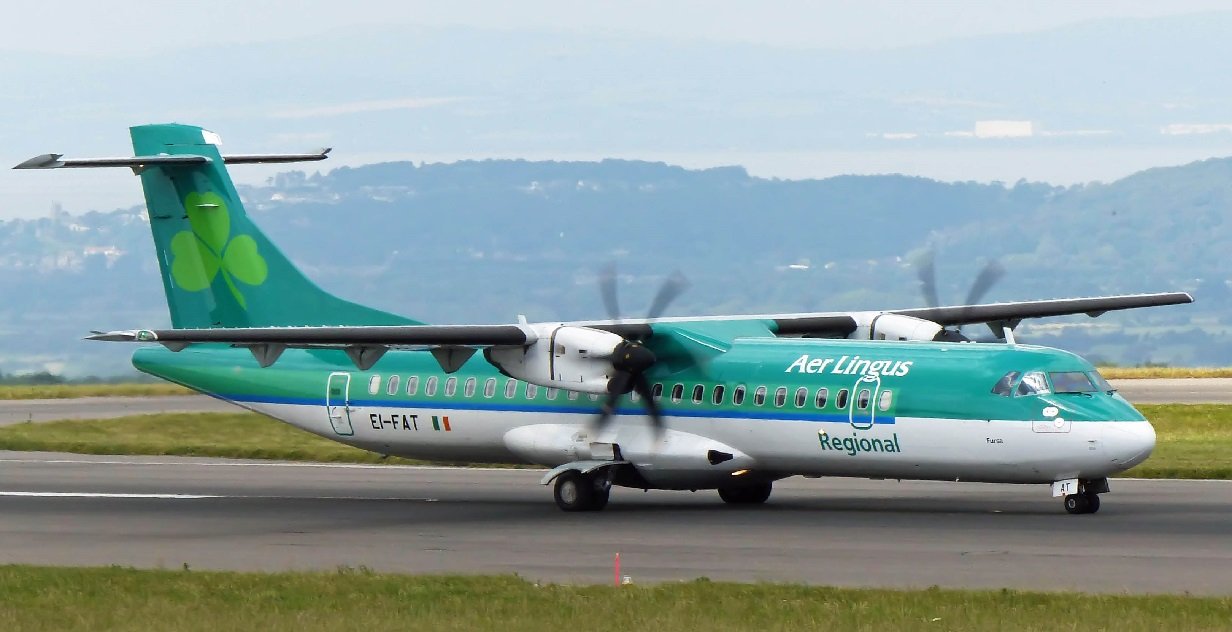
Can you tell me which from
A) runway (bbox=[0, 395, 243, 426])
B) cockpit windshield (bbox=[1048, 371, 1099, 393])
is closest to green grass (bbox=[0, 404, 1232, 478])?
runway (bbox=[0, 395, 243, 426])

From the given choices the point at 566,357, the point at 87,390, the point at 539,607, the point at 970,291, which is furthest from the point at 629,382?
the point at 87,390

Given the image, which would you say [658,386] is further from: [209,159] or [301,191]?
[301,191]

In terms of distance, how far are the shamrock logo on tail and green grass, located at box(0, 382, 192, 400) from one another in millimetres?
21756

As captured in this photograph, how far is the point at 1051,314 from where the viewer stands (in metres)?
29.3

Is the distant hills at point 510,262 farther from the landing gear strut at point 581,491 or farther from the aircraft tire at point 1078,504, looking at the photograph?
the aircraft tire at point 1078,504

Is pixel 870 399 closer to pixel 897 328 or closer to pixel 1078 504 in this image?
pixel 1078 504

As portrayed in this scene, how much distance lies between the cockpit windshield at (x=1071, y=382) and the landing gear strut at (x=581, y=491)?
21.6ft

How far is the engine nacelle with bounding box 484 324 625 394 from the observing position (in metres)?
24.4

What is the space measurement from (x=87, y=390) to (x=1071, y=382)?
43.9 m

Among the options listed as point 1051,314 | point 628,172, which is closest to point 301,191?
point 628,172

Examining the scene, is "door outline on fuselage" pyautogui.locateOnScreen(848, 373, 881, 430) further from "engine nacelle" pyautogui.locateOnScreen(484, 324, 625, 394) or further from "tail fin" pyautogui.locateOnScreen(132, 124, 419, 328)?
"tail fin" pyautogui.locateOnScreen(132, 124, 419, 328)

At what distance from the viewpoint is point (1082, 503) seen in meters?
22.5

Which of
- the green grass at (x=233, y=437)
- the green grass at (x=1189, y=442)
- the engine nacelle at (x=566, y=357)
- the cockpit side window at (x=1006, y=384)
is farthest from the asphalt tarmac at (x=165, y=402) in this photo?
the cockpit side window at (x=1006, y=384)

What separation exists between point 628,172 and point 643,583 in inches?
7234
